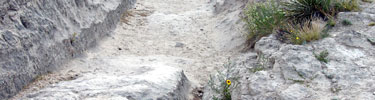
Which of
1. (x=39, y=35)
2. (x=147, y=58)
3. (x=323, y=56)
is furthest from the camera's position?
(x=147, y=58)

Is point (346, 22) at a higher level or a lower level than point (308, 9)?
lower

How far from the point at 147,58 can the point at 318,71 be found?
295 centimetres

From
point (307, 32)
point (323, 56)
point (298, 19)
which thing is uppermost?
point (298, 19)

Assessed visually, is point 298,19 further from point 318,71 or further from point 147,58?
point 147,58

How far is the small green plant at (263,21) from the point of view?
5.64m

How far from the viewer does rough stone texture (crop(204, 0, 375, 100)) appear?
3531 millimetres

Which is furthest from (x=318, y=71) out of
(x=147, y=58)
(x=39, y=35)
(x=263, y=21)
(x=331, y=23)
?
(x=39, y=35)

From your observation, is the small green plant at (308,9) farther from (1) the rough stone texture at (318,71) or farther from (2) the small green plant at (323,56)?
(2) the small green plant at (323,56)

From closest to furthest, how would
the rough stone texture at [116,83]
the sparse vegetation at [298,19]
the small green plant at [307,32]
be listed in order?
the rough stone texture at [116,83] → the small green plant at [307,32] → the sparse vegetation at [298,19]

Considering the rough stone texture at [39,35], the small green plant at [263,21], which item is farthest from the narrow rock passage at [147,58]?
the small green plant at [263,21]

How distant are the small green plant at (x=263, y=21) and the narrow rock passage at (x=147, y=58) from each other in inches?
24.1

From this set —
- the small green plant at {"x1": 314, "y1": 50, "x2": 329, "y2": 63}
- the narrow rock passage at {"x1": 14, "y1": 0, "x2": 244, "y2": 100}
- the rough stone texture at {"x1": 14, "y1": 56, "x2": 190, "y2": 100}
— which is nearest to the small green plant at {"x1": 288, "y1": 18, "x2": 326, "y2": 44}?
the small green plant at {"x1": 314, "y1": 50, "x2": 329, "y2": 63}

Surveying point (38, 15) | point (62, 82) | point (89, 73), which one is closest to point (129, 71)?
point (89, 73)

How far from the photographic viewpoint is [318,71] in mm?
3893
